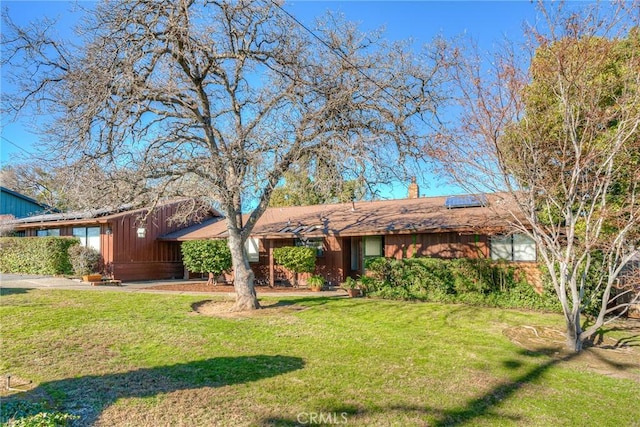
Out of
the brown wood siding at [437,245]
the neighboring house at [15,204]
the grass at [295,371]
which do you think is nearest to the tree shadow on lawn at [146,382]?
the grass at [295,371]

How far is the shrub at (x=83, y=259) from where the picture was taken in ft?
58.1

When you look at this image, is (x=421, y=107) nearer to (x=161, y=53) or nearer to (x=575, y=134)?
(x=575, y=134)

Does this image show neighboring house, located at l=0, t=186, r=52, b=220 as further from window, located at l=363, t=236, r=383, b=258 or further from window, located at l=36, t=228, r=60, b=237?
window, located at l=363, t=236, r=383, b=258

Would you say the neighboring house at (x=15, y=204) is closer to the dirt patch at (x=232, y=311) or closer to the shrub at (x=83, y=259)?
the shrub at (x=83, y=259)

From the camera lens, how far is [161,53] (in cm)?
958

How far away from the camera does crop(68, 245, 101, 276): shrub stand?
17.7 metres

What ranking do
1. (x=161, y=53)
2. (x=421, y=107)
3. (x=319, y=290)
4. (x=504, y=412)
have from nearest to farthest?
(x=504, y=412) < (x=161, y=53) < (x=421, y=107) < (x=319, y=290)

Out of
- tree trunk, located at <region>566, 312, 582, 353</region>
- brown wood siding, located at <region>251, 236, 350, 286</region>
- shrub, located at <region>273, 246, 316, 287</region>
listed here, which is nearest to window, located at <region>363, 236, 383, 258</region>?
brown wood siding, located at <region>251, 236, 350, 286</region>

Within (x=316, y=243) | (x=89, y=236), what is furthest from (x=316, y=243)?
(x=89, y=236)

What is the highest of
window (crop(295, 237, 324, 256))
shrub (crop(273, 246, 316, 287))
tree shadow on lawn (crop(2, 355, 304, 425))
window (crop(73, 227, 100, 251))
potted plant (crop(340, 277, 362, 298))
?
window (crop(73, 227, 100, 251))

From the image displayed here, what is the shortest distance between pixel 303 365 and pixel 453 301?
752 cm

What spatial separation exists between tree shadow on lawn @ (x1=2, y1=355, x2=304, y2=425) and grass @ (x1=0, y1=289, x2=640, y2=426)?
0.02 m

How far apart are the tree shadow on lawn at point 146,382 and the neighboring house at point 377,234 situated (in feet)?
23.2

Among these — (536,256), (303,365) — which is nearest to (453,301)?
(536,256)
